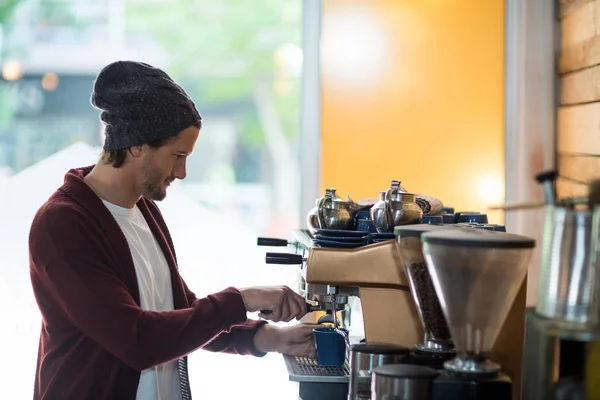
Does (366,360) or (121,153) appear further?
(121,153)

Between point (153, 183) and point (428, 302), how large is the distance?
86 cm

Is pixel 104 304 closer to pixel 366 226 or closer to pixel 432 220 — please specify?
pixel 366 226

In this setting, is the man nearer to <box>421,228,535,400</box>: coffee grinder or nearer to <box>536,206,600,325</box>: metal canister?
<box>421,228,535,400</box>: coffee grinder

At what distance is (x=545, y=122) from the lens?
3664 mm

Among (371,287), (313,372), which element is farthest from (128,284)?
(371,287)

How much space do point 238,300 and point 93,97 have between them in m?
0.66

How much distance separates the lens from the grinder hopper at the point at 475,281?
54.3 inches

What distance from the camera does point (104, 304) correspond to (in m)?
1.90

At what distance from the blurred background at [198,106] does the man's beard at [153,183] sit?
1.62 m

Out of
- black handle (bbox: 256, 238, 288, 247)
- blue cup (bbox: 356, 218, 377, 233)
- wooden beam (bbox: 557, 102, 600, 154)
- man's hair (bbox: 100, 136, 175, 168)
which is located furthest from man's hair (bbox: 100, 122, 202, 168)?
wooden beam (bbox: 557, 102, 600, 154)

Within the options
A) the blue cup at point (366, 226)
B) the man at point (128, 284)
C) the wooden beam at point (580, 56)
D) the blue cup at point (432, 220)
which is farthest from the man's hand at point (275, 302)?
the wooden beam at point (580, 56)

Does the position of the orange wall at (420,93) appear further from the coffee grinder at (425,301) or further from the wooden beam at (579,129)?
the coffee grinder at (425,301)

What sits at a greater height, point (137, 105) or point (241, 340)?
point (137, 105)

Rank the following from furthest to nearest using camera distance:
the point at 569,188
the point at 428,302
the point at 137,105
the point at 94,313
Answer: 1. the point at 569,188
2. the point at 137,105
3. the point at 94,313
4. the point at 428,302
